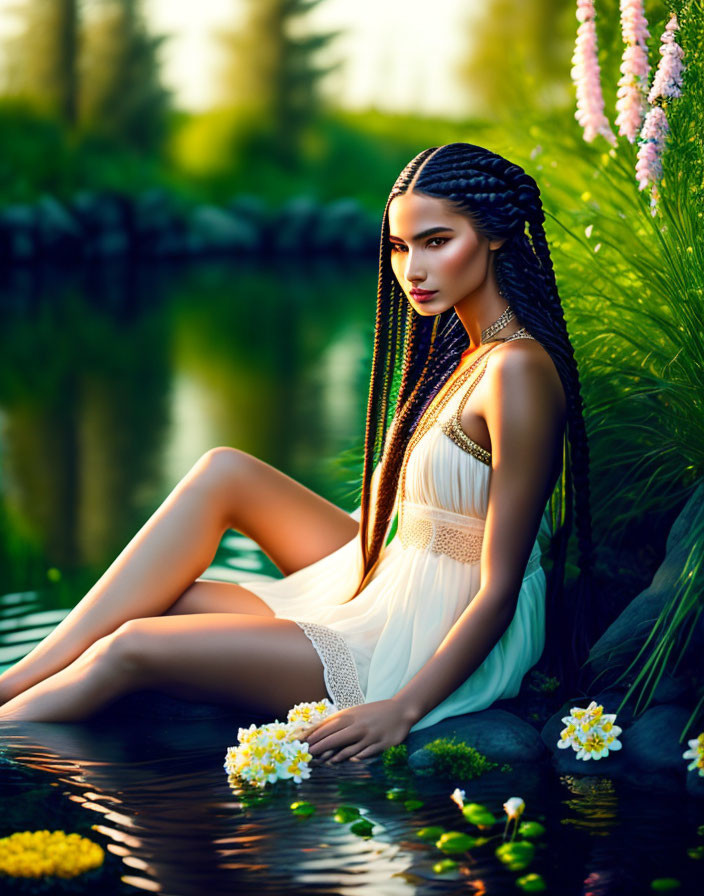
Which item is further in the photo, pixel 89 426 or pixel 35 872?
pixel 89 426

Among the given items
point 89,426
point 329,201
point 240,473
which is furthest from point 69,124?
point 240,473

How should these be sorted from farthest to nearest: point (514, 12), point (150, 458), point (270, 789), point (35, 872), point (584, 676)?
point (514, 12)
point (150, 458)
point (584, 676)
point (270, 789)
point (35, 872)

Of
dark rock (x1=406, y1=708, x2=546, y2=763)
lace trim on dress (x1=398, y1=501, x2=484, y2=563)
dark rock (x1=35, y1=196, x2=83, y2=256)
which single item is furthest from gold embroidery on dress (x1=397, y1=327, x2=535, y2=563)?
dark rock (x1=35, y1=196, x2=83, y2=256)

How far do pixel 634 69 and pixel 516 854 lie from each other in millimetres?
2048

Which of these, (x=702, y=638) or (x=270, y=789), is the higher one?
(x=702, y=638)

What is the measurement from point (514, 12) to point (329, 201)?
6.45 meters

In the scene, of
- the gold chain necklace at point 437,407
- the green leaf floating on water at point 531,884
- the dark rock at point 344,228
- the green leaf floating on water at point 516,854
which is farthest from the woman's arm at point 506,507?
the dark rock at point 344,228

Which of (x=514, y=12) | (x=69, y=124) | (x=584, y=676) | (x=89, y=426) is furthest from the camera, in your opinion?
(x=514, y=12)

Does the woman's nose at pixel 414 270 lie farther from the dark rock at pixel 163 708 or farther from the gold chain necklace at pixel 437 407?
the dark rock at pixel 163 708

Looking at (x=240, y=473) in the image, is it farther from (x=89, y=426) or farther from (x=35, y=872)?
(x=89, y=426)

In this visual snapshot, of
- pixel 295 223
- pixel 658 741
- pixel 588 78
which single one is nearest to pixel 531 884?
pixel 658 741

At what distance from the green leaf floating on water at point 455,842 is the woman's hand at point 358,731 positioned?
1.24 feet

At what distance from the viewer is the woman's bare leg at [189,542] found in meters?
3.56

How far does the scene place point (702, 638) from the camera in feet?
10.6
